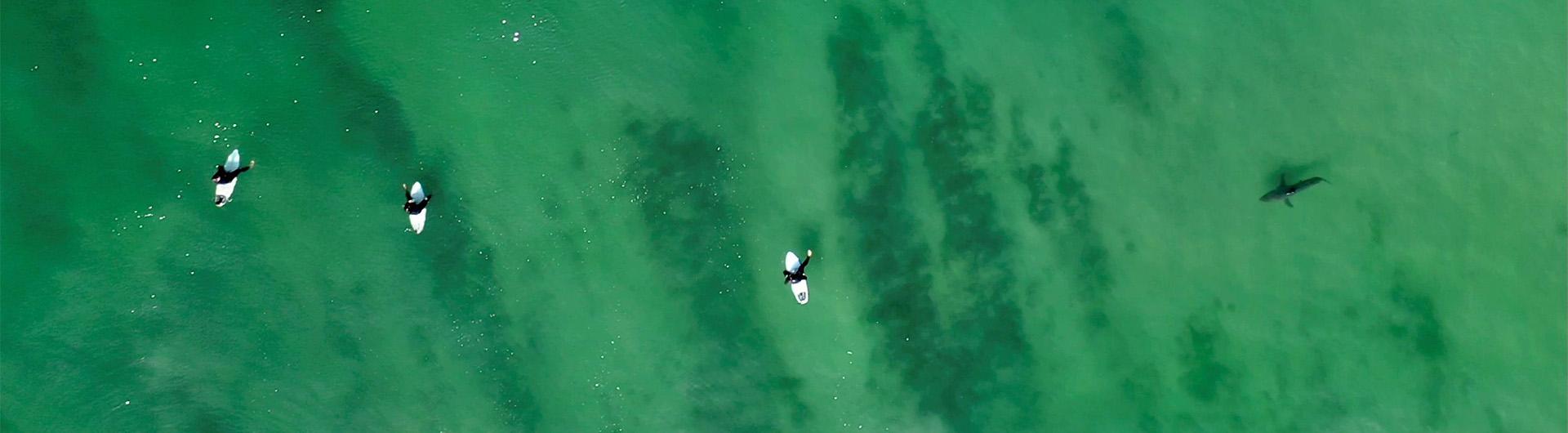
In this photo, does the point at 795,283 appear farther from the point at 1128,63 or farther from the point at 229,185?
the point at 229,185

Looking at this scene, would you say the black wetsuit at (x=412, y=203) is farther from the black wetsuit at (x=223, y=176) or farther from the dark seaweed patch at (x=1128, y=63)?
the dark seaweed patch at (x=1128, y=63)

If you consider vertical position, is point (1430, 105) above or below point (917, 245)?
above

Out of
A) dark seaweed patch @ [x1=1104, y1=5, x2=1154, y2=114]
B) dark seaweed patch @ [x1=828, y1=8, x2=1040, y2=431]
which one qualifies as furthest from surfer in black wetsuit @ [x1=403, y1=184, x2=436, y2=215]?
dark seaweed patch @ [x1=1104, y1=5, x2=1154, y2=114]

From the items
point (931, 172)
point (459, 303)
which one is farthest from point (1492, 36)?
point (459, 303)

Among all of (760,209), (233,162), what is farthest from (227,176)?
(760,209)

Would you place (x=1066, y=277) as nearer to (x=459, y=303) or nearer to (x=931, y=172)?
(x=931, y=172)

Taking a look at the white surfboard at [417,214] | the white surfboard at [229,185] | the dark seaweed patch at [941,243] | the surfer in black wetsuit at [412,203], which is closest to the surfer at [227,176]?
the white surfboard at [229,185]
